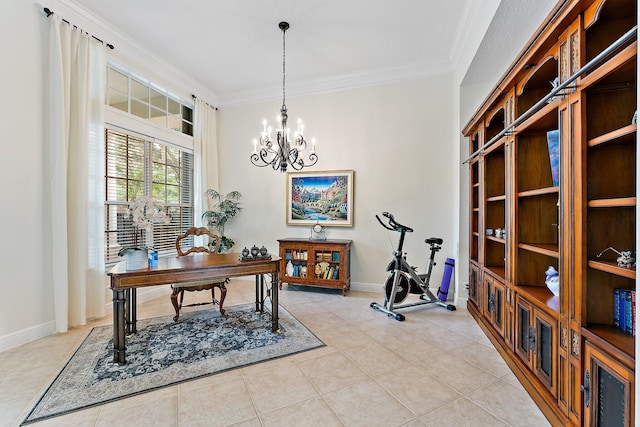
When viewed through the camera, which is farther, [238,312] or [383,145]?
[383,145]

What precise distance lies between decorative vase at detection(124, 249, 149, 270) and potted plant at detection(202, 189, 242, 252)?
2362 millimetres

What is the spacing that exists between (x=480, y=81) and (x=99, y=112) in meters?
4.67

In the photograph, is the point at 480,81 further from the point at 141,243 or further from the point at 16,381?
the point at 16,381

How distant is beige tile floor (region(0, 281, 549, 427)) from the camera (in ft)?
5.79

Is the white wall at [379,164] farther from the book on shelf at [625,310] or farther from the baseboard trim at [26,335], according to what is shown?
the baseboard trim at [26,335]

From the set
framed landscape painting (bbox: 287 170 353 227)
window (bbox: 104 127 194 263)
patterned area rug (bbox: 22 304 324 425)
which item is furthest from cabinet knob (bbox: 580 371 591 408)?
window (bbox: 104 127 194 263)

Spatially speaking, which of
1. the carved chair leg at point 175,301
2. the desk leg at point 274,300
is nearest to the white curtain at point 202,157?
the carved chair leg at point 175,301

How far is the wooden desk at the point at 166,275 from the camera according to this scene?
2.33 metres

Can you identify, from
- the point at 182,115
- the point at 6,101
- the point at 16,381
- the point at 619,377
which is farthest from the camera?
the point at 182,115

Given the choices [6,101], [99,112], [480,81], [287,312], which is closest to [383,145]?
[480,81]

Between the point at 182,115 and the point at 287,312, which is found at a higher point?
the point at 182,115

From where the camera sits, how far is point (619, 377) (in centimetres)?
122

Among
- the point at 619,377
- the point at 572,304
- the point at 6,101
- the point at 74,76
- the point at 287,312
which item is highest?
the point at 74,76

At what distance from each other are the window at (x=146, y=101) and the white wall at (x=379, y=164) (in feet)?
3.81
